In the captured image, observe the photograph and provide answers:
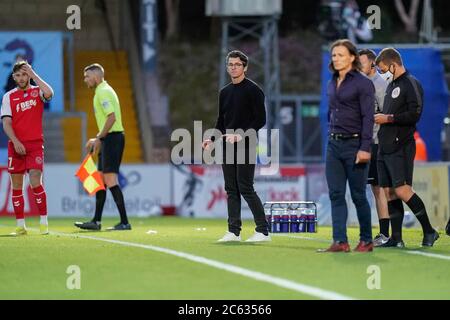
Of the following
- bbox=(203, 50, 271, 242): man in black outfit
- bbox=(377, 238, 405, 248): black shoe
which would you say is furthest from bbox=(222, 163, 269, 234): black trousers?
bbox=(377, 238, 405, 248): black shoe

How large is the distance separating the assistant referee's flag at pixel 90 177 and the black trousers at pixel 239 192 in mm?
3673

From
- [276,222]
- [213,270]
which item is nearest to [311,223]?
[276,222]

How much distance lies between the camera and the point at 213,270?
10344 millimetres

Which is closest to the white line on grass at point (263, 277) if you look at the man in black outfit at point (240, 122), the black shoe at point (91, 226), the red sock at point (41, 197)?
the man in black outfit at point (240, 122)

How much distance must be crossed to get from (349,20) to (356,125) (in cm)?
1825

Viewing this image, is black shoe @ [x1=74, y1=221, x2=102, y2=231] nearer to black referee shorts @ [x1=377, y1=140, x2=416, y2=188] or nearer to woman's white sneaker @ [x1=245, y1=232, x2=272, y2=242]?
woman's white sneaker @ [x1=245, y1=232, x2=272, y2=242]

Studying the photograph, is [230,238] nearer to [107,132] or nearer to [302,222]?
[302,222]

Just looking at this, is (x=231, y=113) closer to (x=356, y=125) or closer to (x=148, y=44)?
(x=356, y=125)

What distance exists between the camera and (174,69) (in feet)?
132

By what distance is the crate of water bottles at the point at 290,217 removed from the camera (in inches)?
645

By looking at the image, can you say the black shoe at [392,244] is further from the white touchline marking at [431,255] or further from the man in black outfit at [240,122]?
the man in black outfit at [240,122]

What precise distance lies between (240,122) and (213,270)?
133 inches

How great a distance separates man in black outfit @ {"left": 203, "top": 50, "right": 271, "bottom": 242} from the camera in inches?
530

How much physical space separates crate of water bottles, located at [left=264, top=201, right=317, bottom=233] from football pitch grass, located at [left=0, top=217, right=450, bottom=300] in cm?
187
